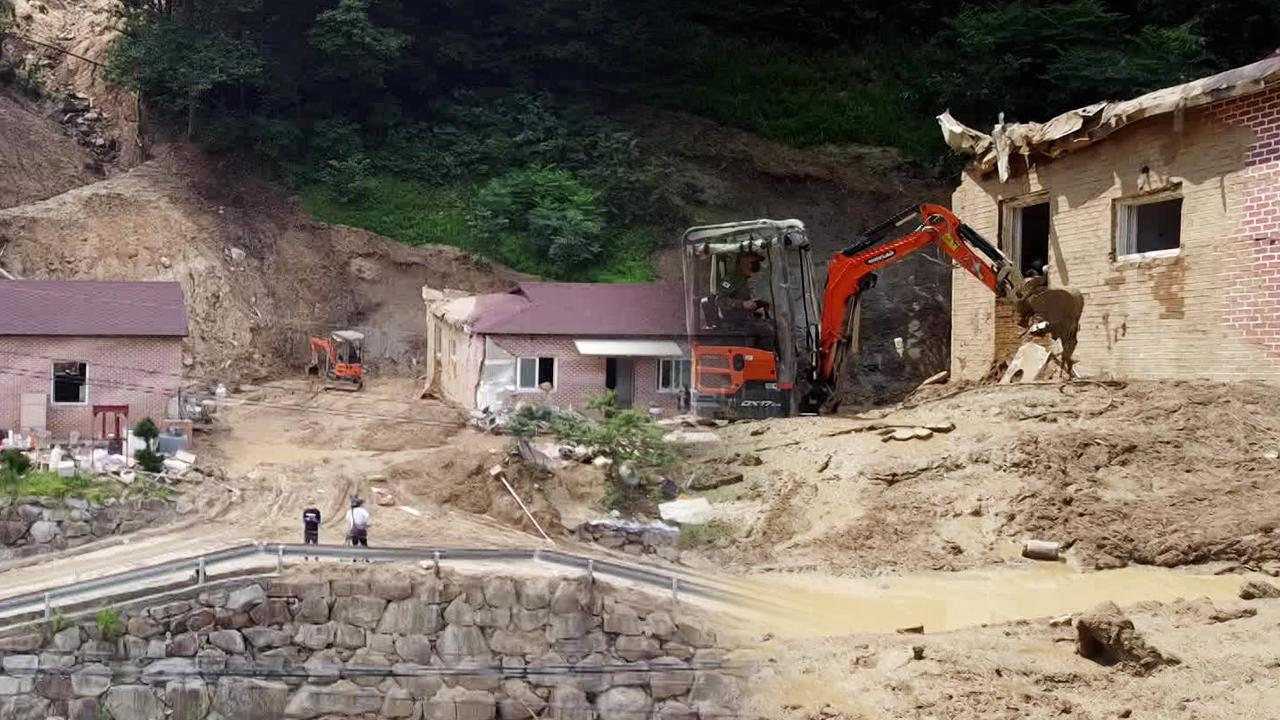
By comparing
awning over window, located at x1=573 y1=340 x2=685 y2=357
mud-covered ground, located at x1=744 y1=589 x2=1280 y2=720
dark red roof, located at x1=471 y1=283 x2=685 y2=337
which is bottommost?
mud-covered ground, located at x1=744 y1=589 x2=1280 y2=720

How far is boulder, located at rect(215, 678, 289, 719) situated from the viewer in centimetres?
1105

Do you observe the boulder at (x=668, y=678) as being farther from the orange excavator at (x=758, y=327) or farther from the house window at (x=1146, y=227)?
the house window at (x=1146, y=227)

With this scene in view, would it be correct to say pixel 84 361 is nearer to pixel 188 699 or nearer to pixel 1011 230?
pixel 188 699

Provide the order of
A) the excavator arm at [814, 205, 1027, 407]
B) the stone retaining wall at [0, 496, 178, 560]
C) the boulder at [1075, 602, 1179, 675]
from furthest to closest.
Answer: the stone retaining wall at [0, 496, 178, 560]
the excavator arm at [814, 205, 1027, 407]
the boulder at [1075, 602, 1179, 675]

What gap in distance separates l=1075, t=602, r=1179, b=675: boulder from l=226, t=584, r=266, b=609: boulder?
7.64 m

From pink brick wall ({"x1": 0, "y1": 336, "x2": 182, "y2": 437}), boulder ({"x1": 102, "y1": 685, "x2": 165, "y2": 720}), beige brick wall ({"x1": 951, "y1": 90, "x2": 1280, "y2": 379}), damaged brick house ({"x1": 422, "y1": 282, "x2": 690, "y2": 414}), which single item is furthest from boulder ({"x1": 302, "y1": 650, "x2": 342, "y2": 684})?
beige brick wall ({"x1": 951, "y1": 90, "x2": 1280, "y2": 379})

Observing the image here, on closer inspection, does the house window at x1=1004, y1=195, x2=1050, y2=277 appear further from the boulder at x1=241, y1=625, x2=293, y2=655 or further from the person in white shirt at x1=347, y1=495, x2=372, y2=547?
the boulder at x1=241, y1=625, x2=293, y2=655

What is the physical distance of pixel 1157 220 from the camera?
1295 cm

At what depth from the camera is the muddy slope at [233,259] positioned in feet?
70.5

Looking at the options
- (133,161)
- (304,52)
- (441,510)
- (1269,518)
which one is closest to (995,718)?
(1269,518)

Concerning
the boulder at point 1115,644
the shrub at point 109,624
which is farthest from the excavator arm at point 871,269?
the shrub at point 109,624

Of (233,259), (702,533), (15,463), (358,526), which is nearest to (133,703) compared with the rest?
(358,526)

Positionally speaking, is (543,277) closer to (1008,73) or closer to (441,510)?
(441,510)

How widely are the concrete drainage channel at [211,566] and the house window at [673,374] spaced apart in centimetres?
243
